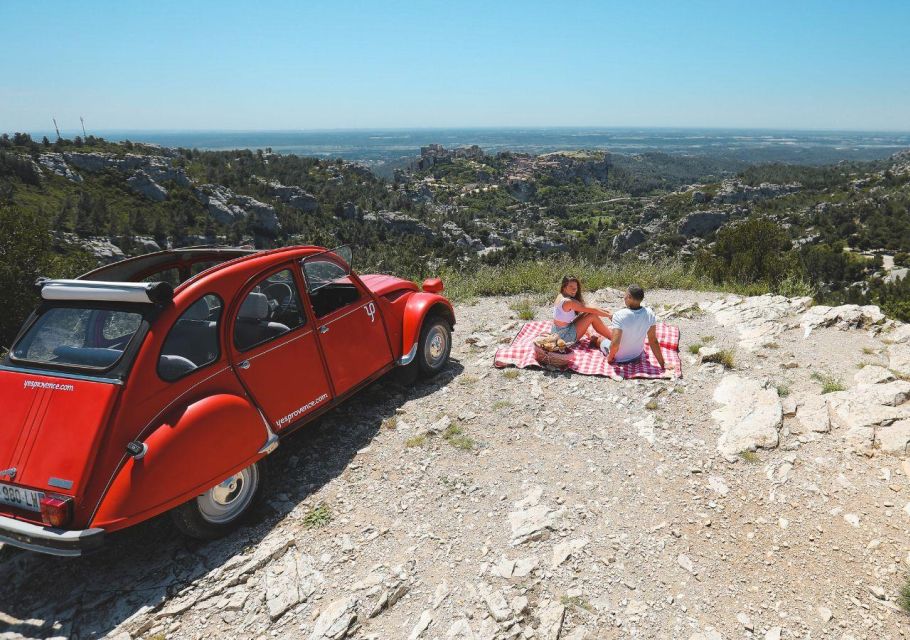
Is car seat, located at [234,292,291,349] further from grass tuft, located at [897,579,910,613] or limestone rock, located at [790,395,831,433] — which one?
limestone rock, located at [790,395,831,433]

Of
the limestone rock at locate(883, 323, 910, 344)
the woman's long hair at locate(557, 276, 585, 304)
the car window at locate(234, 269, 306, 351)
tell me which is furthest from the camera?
the limestone rock at locate(883, 323, 910, 344)

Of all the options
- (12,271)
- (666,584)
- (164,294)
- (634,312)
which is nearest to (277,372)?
(164,294)

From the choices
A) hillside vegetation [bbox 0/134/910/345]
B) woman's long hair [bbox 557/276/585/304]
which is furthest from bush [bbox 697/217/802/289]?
woman's long hair [bbox 557/276/585/304]

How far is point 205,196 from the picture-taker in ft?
253

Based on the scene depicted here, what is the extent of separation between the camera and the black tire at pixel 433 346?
6.34 metres

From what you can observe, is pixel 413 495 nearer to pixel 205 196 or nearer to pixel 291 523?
pixel 291 523

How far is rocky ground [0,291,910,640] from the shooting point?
3.23m

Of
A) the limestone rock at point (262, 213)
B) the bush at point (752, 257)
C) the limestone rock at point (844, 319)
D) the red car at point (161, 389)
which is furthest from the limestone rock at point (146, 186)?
the limestone rock at point (844, 319)

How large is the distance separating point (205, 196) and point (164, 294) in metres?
84.8

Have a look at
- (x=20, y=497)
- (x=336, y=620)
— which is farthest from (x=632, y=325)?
(x=20, y=497)

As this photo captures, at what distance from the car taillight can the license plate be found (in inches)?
3.4

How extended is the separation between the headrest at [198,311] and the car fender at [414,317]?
98.7 inches

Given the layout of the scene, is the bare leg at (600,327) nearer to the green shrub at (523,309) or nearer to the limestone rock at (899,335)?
the green shrub at (523,309)

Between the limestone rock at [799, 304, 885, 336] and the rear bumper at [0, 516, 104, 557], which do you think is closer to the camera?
the rear bumper at [0, 516, 104, 557]
